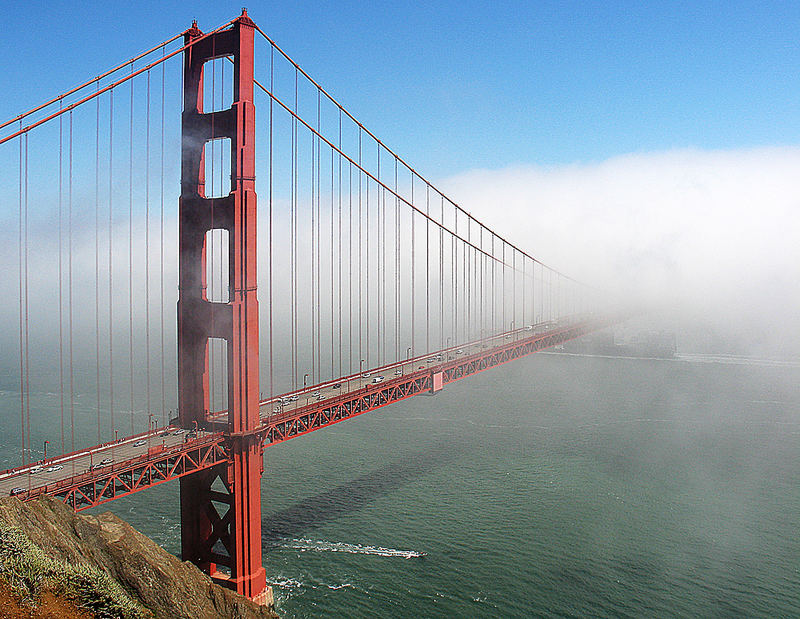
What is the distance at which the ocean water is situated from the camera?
64.6 feet

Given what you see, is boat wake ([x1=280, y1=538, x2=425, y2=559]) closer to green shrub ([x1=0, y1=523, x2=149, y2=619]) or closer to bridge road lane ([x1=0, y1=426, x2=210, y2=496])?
bridge road lane ([x1=0, y1=426, x2=210, y2=496])

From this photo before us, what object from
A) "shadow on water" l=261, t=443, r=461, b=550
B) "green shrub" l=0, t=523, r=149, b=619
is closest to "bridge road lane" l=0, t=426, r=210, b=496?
"green shrub" l=0, t=523, r=149, b=619

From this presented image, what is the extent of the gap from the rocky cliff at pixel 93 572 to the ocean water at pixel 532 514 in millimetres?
5529

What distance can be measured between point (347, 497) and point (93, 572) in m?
18.1

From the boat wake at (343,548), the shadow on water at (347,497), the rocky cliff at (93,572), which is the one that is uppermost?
the rocky cliff at (93,572)

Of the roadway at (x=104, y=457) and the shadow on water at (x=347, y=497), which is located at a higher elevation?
the roadway at (x=104, y=457)

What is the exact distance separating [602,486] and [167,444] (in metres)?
20.3

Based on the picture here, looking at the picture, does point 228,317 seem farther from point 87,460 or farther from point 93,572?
point 93,572

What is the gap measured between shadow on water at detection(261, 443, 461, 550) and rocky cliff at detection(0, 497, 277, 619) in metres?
8.73

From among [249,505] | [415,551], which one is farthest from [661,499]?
[249,505]

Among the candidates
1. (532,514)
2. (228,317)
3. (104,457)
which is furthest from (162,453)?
(532,514)

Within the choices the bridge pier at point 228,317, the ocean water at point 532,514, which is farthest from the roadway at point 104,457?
the ocean water at point 532,514

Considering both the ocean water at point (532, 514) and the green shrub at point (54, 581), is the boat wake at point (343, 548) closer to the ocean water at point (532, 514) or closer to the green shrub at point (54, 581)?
the ocean water at point (532, 514)

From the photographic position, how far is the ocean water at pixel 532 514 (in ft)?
64.6
